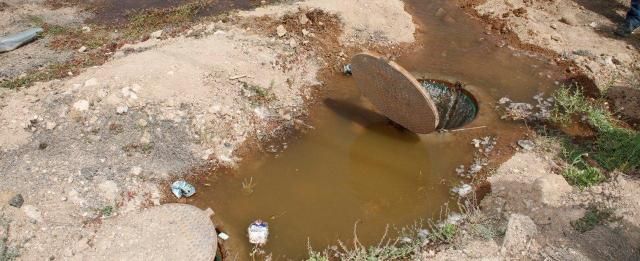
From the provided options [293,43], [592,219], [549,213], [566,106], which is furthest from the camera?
[293,43]

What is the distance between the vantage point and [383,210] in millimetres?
4410

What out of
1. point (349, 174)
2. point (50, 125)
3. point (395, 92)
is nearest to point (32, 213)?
point (50, 125)

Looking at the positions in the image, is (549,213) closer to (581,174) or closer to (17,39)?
(581,174)

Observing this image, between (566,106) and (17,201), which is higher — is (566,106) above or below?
below

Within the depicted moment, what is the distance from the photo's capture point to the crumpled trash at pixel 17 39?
21.5 feet

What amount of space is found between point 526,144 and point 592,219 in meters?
1.19

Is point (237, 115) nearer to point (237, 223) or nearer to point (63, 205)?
point (237, 223)

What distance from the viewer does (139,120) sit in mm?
4902

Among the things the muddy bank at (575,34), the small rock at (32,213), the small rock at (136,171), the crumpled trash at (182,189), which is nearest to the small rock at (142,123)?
the small rock at (136,171)

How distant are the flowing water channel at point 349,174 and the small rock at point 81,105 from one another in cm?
149

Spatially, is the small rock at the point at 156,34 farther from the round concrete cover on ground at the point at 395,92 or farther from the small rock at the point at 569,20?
the small rock at the point at 569,20

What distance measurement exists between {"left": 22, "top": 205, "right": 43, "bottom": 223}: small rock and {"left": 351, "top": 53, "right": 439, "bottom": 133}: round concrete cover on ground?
10.3 feet

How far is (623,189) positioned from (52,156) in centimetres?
515

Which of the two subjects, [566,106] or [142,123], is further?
[566,106]
